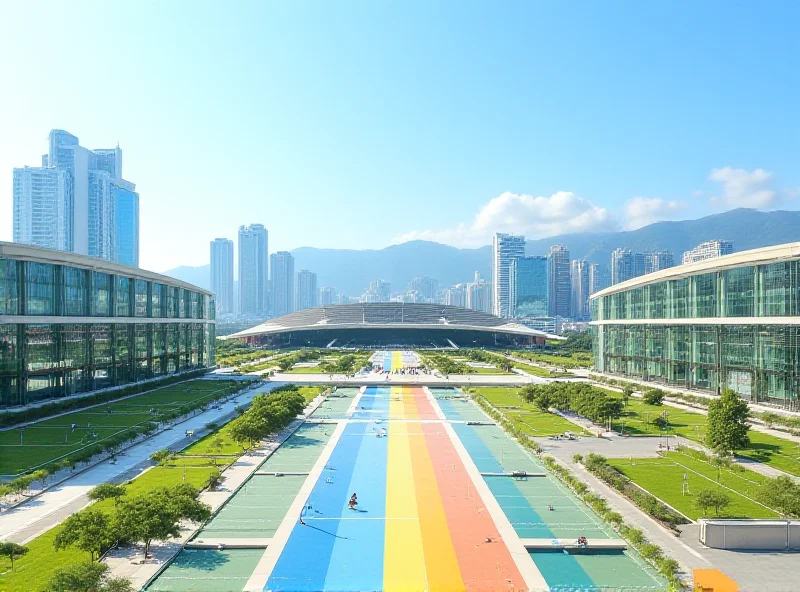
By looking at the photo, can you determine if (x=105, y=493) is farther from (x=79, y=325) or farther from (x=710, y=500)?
(x=79, y=325)

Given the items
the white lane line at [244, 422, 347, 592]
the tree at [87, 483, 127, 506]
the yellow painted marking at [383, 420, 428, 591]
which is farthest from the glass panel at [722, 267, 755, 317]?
the tree at [87, 483, 127, 506]

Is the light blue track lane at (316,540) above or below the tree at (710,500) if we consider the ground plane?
below

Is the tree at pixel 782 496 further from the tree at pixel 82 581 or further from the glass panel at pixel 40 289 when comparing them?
the glass panel at pixel 40 289

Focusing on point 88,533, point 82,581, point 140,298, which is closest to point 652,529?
point 82,581

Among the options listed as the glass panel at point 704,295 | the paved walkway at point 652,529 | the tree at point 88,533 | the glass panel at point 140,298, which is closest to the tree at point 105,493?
the tree at point 88,533

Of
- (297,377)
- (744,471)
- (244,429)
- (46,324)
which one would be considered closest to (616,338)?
(297,377)

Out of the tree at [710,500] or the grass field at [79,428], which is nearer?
the tree at [710,500]

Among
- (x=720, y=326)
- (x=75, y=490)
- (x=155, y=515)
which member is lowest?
(x=75, y=490)

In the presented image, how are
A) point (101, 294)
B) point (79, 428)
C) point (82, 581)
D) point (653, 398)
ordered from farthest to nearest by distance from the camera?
point (101, 294)
point (653, 398)
point (79, 428)
point (82, 581)

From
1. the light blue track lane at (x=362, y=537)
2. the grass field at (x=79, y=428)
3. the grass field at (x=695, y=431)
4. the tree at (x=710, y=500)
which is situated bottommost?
the light blue track lane at (x=362, y=537)
